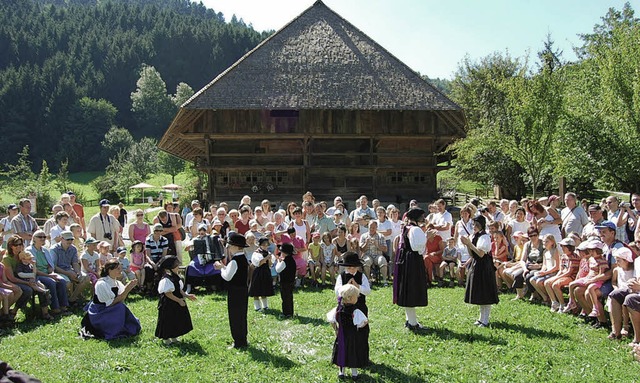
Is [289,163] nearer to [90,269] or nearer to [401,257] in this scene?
[90,269]

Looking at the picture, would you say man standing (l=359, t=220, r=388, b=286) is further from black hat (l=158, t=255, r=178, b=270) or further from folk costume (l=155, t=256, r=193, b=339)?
black hat (l=158, t=255, r=178, b=270)

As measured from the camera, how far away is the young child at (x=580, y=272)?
9.15 meters

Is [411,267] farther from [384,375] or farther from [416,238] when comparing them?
[384,375]

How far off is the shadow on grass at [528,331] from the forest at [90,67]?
88319mm

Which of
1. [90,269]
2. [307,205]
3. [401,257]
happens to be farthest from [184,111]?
[401,257]

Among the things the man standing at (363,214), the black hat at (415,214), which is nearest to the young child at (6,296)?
the black hat at (415,214)

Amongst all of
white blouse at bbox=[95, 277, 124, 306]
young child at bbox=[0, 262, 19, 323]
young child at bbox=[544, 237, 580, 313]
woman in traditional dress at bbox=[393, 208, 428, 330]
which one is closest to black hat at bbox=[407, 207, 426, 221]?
woman in traditional dress at bbox=[393, 208, 428, 330]

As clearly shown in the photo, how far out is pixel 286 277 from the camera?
9.55 metres

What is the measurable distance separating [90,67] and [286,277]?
372ft

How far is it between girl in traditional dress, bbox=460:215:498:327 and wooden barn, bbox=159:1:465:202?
535 inches

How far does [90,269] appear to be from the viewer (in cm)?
1078

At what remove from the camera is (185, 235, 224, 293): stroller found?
38.7 ft

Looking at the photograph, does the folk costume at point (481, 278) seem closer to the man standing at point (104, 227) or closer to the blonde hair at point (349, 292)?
the blonde hair at point (349, 292)

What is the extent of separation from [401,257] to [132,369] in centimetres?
433
